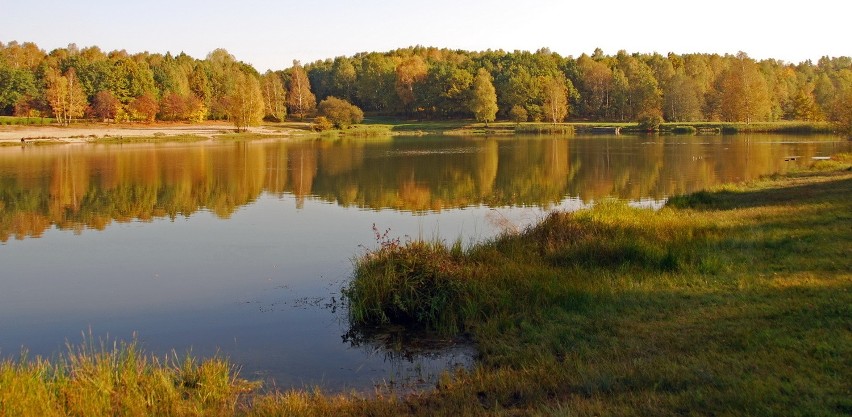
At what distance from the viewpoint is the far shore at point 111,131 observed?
65.9 meters

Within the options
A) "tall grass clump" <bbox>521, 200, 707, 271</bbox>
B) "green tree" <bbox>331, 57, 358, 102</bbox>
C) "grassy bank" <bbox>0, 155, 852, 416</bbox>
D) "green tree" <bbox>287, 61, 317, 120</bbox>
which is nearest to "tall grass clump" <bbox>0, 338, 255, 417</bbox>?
"grassy bank" <bbox>0, 155, 852, 416</bbox>

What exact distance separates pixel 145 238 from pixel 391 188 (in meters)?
12.3

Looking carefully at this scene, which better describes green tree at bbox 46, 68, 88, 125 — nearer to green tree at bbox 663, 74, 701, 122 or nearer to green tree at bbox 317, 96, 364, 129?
green tree at bbox 317, 96, 364, 129

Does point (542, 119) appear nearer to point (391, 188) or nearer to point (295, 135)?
point (295, 135)

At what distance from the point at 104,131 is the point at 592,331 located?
79.1 meters

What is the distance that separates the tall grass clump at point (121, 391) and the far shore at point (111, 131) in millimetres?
63838

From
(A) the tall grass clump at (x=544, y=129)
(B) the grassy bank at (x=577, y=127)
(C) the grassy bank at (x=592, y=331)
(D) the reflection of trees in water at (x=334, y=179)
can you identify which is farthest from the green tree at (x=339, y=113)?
(C) the grassy bank at (x=592, y=331)

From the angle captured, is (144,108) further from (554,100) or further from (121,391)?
(121,391)

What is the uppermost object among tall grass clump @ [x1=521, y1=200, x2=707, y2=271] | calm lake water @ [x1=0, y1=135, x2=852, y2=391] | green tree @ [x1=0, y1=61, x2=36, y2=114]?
green tree @ [x1=0, y1=61, x2=36, y2=114]

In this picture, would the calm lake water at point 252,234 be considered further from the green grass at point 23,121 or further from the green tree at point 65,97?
the green tree at point 65,97

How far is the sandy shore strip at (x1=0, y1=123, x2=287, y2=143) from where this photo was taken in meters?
66.1

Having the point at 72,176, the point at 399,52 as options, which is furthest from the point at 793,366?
the point at 399,52

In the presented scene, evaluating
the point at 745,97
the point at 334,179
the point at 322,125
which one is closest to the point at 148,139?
the point at 322,125

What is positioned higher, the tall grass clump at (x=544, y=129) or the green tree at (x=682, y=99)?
→ the green tree at (x=682, y=99)
